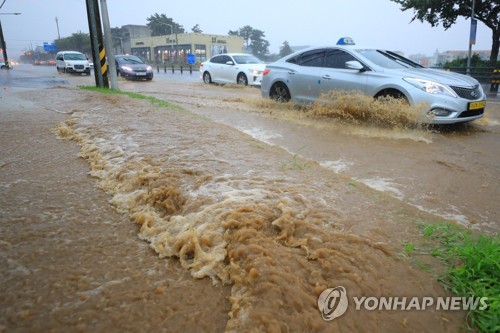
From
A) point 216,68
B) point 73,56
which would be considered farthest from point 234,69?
point 73,56

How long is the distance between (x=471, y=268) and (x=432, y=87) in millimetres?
4761

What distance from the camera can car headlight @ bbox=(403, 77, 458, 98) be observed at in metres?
5.65

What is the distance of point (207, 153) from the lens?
4.15 metres

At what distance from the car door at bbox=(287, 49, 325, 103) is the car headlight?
2151 mm

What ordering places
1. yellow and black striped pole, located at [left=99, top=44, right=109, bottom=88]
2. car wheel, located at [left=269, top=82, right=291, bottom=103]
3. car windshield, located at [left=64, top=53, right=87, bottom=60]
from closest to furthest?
car wheel, located at [left=269, top=82, right=291, bottom=103] → yellow and black striped pole, located at [left=99, top=44, right=109, bottom=88] → car windshield, located at [left=64, top=53, right=87, bottom=60]

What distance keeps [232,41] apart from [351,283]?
72139 millimetres

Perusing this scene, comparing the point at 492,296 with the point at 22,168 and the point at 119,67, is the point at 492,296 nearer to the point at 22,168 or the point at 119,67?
the point at 22,168

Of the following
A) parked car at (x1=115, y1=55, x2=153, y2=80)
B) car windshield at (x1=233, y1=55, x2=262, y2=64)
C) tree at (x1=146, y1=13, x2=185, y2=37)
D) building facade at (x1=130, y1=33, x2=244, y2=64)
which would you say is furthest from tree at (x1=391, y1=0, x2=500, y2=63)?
tree at (x1=146, y1=13, x2=185, y2=37)

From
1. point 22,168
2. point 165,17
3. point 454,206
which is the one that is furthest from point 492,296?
point 165,17

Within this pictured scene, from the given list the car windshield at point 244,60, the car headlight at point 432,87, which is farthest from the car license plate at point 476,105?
the car windshield at point 244,60

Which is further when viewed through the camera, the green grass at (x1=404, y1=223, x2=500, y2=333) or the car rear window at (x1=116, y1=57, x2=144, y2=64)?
the car rear window at (x1=116, y1=57, x2=144, y2=64)

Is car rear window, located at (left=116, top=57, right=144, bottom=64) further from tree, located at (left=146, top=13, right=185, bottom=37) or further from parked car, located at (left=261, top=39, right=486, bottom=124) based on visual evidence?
tree, located at (left=146, top=13, right=185, bottom=37)

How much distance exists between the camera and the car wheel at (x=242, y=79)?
48.8 feet

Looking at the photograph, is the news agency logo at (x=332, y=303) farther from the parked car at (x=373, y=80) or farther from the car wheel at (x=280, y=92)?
the car wheel at (x=280, y=92)
